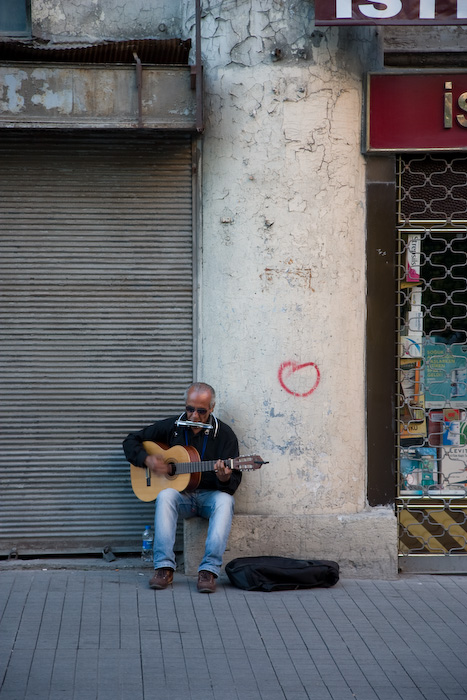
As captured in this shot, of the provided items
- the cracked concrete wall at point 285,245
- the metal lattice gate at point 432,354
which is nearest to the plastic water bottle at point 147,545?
the cracked concrete wall at point 285,245

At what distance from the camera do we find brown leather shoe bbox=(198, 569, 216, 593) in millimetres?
5790

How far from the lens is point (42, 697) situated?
421cm

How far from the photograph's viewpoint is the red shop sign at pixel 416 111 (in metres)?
6.20

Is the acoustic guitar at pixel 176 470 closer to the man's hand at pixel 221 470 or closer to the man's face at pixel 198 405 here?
the man's hand at pixel 221 470

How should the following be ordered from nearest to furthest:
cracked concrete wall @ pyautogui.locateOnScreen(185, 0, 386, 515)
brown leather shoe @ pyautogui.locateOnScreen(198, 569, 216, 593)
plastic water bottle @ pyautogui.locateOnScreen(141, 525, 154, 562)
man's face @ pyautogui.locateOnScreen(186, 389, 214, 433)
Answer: brown leather shoe @ pyautogui.locateOnScreen(198, 569, 216, 593) → man's face @ pyautogui.locateOnScreen(186, 389, 214, 433) → cracked concrete wall @ pyautogui.locateOnScreen(185, 0, 386, 515) → plastic water bottle @ pyautogui.locateOnScreen(141, 525, 154, 562)

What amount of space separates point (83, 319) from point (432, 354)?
2.58 m

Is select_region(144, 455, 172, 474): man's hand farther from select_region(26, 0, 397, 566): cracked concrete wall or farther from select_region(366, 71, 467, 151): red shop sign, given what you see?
select_region(366, 71, 467, 151): red shop sign

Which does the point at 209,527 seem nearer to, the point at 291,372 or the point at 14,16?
the point at 291,372

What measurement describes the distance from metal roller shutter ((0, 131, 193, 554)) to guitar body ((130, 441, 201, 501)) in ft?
0.98

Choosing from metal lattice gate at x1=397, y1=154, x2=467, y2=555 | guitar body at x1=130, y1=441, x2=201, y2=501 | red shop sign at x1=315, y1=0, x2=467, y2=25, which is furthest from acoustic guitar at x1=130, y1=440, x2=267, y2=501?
red shop sign at x1=315, y1=0, x2=467, y2=25

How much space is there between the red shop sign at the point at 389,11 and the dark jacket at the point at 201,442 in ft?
9.23

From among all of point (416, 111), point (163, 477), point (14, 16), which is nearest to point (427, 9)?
point (416, 111)

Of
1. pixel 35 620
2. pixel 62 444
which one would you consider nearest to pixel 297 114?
pixel 62 444

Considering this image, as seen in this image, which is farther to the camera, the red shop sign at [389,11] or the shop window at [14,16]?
the shop window at [14,16]
